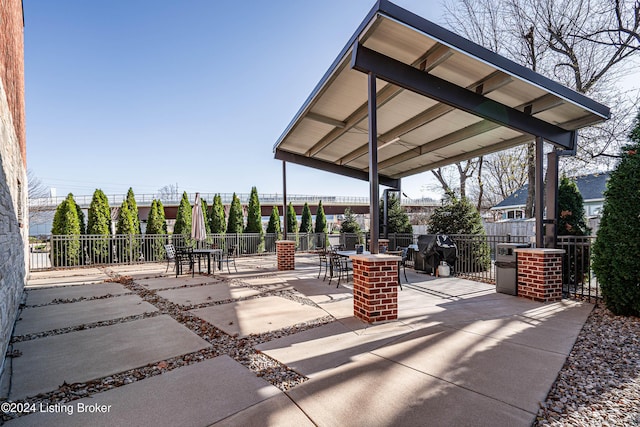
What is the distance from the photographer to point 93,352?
3.22m

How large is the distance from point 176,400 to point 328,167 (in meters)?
8.53

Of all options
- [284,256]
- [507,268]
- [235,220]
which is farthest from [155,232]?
[507,268]

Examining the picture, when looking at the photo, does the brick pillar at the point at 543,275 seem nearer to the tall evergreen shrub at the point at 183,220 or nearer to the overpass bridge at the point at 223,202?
the tall evergreen shrub at the point at 183,220

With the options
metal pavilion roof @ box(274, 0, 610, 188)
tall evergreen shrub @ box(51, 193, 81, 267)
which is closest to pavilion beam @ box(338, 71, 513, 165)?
metal pavilion roof @ box(274, 0, 610, 188)

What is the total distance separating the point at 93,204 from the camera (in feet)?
36.8

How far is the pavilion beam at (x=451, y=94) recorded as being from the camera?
4.30 metres

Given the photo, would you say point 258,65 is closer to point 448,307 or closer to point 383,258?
point 383,258

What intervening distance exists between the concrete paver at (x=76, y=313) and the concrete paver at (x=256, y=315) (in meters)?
1.16

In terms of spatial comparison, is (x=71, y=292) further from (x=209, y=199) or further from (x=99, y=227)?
(x=209, y=199)

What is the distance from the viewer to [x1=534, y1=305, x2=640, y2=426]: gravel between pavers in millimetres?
2021

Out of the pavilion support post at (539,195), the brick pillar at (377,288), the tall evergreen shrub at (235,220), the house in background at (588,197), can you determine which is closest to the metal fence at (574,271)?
the pavilion support post at (539,195)

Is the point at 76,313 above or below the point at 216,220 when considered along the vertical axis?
below

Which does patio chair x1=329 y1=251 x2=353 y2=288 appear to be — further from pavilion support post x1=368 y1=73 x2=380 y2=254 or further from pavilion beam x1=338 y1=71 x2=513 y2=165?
pavilion beam x1=338 y1=71 x2=513 y2=165

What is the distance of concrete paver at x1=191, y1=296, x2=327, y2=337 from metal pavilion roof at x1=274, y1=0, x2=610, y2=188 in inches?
147
